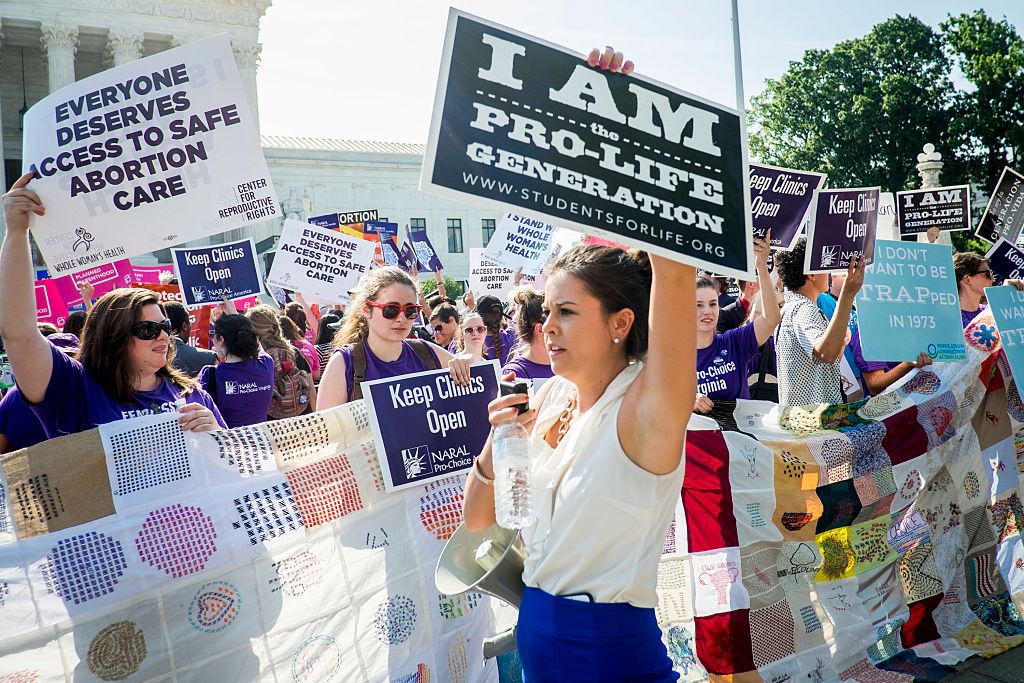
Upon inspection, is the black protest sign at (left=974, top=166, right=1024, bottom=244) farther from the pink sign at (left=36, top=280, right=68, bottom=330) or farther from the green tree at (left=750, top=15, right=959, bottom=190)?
the green tree at (left=750, top=15, right=959, bottom=190)

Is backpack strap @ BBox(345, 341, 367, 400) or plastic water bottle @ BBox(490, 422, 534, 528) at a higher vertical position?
backpack strap @ BBox(345, 341, 367, 400)

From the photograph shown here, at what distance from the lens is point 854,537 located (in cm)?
403

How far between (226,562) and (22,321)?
3.49ft

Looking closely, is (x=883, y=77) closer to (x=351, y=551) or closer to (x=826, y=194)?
(x=826, y=194)

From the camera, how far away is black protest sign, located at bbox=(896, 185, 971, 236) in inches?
424

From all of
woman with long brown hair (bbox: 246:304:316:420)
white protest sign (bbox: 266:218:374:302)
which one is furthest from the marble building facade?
woman with long brown hair (bbox: 246:304:316:420)

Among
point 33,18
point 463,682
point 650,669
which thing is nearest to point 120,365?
point 463,682

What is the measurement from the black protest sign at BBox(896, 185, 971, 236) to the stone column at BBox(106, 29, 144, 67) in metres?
43.0

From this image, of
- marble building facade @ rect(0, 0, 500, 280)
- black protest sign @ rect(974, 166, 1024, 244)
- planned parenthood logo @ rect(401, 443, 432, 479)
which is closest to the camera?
planned parenthood logo @ rect(401, 443, 432, 479)

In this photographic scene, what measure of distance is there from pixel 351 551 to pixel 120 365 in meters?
1.14

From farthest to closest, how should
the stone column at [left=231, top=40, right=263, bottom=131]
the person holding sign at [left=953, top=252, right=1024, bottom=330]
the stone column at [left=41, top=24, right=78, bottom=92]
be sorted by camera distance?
the stone column at [left=231, top=40, right=263, bottom=131]
the stone column at [left=41, top=24, right=78, bottom=92]
the person holding sign at [left=953, top=252, right=1024, bottom=330]

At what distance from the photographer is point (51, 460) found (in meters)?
2.81

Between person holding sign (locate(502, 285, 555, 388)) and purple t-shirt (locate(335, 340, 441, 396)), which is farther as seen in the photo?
person holding sign (locate(502, 285, 555, 388))

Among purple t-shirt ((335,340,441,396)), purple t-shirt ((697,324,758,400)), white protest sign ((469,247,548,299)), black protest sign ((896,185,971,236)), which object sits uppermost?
black protest sign ((896,185,971,236))
